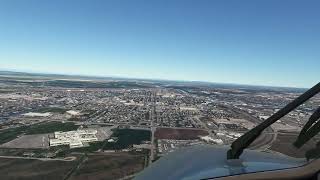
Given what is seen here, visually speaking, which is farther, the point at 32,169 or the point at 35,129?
the point at 35,129

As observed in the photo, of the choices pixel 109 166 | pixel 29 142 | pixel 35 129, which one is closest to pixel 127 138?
pixel 29 142

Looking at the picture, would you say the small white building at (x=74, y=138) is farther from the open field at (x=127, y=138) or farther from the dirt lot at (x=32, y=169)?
the dirt lot at (x=32, y=169)

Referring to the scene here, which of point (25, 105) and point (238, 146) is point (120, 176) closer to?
point (238, 146)

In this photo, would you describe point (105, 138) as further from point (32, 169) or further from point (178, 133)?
point (32, 169)

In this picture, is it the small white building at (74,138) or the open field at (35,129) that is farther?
the open field at (35,129)

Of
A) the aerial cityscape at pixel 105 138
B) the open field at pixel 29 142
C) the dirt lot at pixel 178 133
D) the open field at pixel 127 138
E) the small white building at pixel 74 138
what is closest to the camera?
the aerial cityscape at pixel 105 138

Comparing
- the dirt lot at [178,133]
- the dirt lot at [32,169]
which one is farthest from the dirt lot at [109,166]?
the dirt lot at [178,133]
